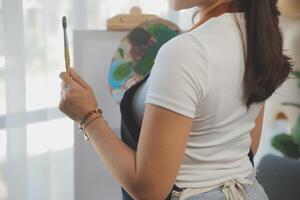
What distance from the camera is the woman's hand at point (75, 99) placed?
0.88 metres

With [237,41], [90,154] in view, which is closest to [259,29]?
Result: [237,41]

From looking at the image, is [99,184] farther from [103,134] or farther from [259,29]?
[259,29]

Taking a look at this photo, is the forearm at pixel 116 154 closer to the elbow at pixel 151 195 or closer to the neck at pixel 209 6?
the elbow at pixel 151 195

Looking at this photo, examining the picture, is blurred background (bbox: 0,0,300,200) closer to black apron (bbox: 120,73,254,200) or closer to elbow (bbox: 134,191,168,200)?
black apron (bbox: 120,73,254,200)

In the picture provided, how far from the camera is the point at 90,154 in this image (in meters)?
1.55

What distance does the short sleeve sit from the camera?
734mm

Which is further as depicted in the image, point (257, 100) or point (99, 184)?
point (99, 184)

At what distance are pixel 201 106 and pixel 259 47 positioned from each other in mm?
169

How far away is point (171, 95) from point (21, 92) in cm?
90

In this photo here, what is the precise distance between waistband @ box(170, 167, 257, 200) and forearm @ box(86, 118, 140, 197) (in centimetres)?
10

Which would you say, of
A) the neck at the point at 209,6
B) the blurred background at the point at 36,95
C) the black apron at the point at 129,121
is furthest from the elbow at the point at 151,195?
the blurred background at the point at 36,95

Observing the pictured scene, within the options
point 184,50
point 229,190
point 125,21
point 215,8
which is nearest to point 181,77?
point 184,50

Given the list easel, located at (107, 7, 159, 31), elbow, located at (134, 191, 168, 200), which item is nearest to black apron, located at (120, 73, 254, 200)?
elbow, located at (134, 191, 168, 200)

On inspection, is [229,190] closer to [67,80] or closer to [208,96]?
[208,96]
